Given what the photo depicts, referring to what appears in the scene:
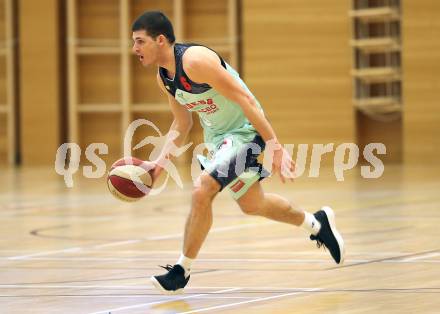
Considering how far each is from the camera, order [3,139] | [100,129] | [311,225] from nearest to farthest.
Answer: [311,225], [100,129], [3,139]

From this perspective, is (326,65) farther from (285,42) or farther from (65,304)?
(65,304)

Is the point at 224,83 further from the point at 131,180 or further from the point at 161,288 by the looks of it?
the point at 161,288

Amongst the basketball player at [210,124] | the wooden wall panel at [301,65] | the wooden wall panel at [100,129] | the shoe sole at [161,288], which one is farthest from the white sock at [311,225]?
the wooden wall panel at [100,129]

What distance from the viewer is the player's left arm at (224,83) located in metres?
5.01

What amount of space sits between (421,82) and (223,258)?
10.4 m

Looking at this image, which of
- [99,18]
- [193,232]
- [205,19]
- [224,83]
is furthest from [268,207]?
[99,18]

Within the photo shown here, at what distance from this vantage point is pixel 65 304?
4.68m

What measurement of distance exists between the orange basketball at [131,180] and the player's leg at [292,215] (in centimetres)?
48

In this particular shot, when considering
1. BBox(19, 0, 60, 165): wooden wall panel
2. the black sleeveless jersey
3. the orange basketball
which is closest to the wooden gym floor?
the orange basketball

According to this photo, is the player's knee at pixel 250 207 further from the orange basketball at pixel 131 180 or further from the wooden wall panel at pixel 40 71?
the wooden wall panel at pixel 40 71

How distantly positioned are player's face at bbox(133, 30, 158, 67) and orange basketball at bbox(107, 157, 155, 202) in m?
0.63

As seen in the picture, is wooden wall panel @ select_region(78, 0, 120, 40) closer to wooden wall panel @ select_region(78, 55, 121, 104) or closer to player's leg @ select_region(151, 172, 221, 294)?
wooden wall panel @ select_region(78, 55, 121, 104)

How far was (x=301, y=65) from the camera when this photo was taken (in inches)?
658

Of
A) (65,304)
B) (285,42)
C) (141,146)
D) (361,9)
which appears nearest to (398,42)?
(361,9)
